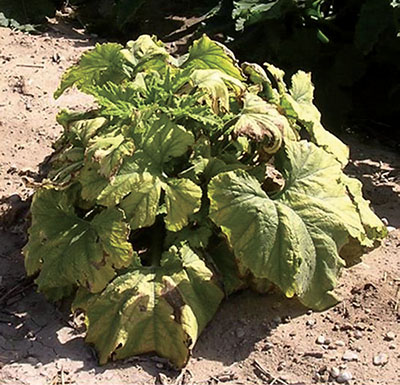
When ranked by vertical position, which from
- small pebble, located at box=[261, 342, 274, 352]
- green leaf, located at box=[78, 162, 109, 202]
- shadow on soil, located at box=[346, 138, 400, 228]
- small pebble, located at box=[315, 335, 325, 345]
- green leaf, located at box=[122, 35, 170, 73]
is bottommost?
shadow on soil, located at box=[346, 138, 400, 228]

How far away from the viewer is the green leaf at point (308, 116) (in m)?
4.09

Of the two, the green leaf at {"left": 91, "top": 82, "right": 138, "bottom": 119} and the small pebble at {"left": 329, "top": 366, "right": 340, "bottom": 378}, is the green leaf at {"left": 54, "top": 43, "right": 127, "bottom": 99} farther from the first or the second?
the small pebble at {"left": 329, "top": 366, "right": 340, "bottom": 378}

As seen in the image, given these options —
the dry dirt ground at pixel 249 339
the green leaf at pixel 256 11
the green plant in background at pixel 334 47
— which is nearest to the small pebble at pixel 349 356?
the dry dirt ground at pixel 249 339

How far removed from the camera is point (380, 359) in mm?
3568

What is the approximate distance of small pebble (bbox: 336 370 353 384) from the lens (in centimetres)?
347

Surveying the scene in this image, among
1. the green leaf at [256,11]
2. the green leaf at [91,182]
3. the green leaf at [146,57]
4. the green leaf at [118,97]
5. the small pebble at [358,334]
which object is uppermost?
the green leaf at [118,97]

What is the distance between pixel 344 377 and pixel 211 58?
170cm

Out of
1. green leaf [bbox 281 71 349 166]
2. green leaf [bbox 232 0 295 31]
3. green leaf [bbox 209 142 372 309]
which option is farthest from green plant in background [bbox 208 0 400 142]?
green leaf [bbox 209 142 372 309]

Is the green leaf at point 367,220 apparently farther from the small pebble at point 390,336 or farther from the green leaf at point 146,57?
the green leaf at point 146,57

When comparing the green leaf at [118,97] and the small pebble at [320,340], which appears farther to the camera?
the green leaf at [118,97]

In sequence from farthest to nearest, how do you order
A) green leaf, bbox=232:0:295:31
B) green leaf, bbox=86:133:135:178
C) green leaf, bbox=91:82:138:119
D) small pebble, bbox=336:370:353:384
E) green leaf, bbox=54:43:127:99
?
green leaf, bbox=232:0:295:31 → green leaf, bbox=54:43:127:99 → green leaf, bbox=91:82:138:119 → green leaf, bbox=86:133:135:178 → small pebble, bbox=336:370:353:384

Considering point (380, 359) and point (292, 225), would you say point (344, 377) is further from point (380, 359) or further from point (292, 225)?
point (292, 225)

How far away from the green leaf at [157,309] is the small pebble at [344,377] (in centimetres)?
59

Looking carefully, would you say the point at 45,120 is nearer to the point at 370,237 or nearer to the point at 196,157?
the point at 196,157
